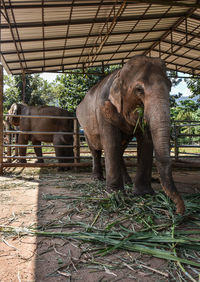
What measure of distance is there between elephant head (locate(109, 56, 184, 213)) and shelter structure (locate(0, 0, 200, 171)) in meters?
Result: 4.09

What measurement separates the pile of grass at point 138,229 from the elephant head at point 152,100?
0.89 feet

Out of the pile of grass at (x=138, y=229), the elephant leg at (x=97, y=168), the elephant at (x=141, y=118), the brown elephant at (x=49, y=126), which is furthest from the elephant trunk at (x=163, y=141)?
the brown elephant at (x=49, y=126)

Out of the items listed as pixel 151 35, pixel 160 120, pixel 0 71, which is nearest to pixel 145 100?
pixel 160 120

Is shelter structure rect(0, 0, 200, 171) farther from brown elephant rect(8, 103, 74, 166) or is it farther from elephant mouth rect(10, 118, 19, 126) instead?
elephant mouth rect(10, 118, 19, 126)

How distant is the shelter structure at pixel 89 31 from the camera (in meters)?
8.16

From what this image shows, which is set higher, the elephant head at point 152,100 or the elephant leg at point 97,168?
the elephant head at point 152,100

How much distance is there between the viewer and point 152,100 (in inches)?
109

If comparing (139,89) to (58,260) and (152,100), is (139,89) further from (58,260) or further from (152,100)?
(58,260)

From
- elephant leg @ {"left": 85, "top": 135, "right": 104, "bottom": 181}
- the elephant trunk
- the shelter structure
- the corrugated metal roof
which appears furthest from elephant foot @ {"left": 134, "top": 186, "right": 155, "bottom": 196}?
the corrugated metal roof

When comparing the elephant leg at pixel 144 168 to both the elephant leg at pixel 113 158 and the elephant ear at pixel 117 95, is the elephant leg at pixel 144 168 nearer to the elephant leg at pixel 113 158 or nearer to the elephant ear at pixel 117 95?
the elephant leg at pixel 113 158

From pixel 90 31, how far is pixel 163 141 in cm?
935

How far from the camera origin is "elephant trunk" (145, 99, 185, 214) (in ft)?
7.99

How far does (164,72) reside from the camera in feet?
10.1

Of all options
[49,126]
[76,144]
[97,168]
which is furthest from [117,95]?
[49,126]
